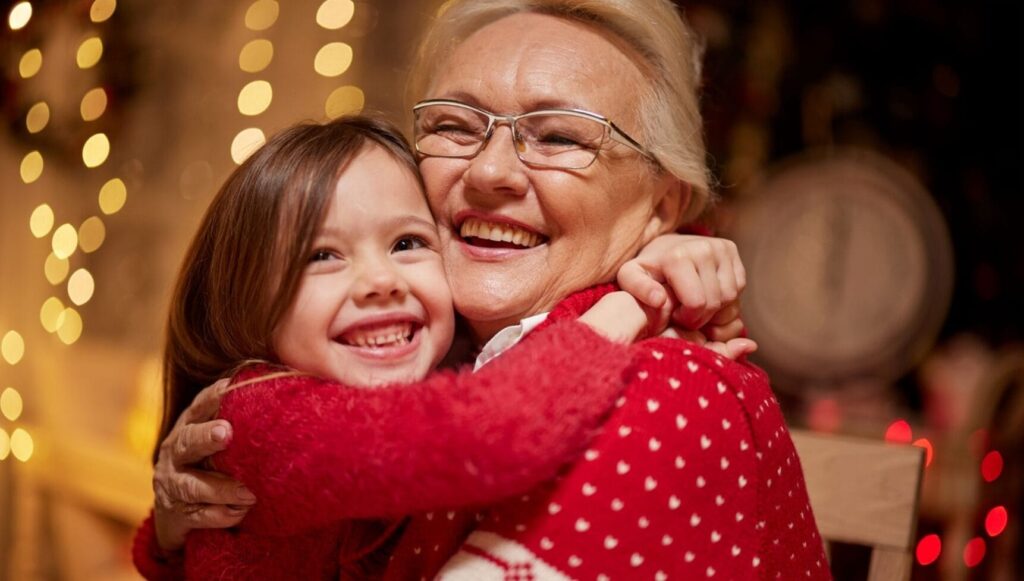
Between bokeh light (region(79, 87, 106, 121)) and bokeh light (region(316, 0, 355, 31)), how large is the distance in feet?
2.94

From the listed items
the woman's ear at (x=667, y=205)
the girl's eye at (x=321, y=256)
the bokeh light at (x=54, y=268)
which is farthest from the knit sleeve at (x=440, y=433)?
the bokeh light at (x=54, y=268)

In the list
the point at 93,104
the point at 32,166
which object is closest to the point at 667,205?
the point at 32,166

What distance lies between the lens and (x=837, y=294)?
12.6ft

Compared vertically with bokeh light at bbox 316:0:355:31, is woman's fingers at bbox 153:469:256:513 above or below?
below

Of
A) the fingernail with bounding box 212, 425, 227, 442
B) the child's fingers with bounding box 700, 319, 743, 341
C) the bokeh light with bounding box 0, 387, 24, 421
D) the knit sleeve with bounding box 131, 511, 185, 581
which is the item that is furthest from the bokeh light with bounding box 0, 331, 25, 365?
the child's fingers with bounding box 700, 319, 743, 341

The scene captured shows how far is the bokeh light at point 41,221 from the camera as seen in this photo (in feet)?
9.84

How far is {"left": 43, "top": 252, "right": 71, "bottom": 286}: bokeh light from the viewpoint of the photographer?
3070mm

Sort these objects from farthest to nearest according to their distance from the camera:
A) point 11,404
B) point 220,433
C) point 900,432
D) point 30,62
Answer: point 900,432 → point 11,404 → point 30,62 → point 220,433

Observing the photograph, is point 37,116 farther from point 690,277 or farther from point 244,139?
point 690,277

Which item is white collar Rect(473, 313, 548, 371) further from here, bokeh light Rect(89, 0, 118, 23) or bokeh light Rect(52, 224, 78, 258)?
bokeh light Rect(52, 224, 78, 258)

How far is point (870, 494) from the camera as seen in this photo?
148 cm

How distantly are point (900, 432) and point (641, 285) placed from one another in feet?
8.86

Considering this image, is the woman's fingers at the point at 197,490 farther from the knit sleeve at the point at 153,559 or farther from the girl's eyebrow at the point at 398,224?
the girl's eyebrow at the point at 398,224

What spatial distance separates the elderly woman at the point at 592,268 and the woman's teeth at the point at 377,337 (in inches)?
4.3
